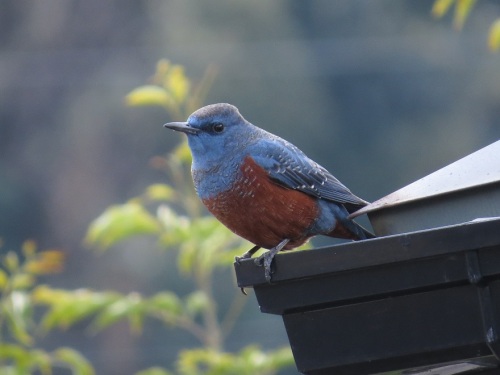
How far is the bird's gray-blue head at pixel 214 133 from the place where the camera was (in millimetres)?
3400

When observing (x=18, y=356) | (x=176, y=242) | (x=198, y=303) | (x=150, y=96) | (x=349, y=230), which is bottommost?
(x=18, y=356)

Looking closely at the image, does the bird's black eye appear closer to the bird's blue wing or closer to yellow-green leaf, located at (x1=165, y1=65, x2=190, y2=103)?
A: the bird's blue wing

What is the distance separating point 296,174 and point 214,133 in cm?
32

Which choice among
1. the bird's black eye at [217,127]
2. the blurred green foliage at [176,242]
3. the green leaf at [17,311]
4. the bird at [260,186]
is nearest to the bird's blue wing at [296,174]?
the bird at [260,186]

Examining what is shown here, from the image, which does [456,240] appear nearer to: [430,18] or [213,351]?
[213,351]

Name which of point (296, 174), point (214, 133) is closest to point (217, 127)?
point (214, 133)

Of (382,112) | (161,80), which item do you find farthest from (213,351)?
(382,112)

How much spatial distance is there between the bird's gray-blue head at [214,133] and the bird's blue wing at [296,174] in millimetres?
82

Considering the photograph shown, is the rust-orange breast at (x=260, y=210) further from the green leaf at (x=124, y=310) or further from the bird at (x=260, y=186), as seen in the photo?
the green leaf at (x=124, y=310)

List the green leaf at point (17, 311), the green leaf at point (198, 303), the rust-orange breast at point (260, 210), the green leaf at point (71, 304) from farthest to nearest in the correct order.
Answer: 1. the green leaf at point (198, 303)
2. the green leaf at point (71, 304)
3. the green leaf at point (17, 311)
4. the rust-orange breast at point (260, 210)

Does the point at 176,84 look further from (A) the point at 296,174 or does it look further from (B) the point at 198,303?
(A) the point at 296,174

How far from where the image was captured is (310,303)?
5.78 feet

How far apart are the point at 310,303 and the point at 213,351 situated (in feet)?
9.35

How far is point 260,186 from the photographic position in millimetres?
3273
